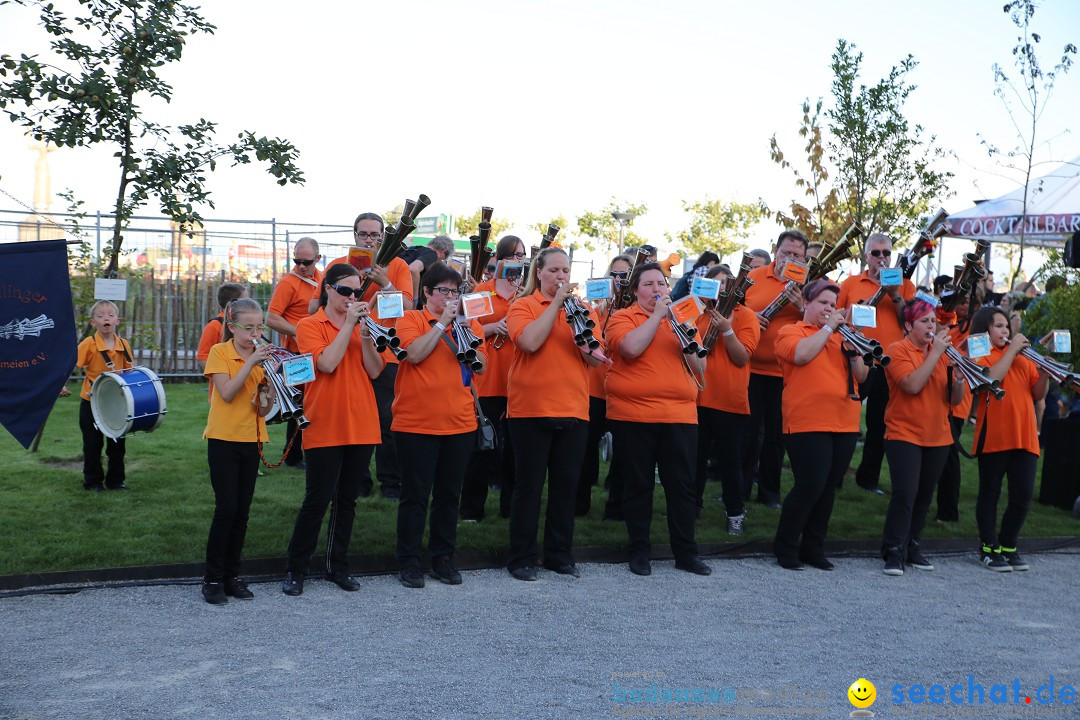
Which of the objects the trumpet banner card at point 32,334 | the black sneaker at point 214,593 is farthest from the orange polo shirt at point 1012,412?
the trumpet banner card at point 32,334

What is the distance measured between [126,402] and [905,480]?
19.9ft

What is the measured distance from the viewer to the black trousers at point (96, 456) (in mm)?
8727

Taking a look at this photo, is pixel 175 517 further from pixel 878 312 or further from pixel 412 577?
pixel 878 312

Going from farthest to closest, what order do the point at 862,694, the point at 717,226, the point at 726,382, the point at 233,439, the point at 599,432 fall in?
the point at 717,226, the point at 599,432, the point at 726,382, the point at 233,439, the point at 862,694

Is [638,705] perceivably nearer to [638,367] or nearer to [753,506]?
[638,367]

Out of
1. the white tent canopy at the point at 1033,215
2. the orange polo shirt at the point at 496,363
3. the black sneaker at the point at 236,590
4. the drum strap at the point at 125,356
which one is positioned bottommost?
the black sneaker at the point at 236,590

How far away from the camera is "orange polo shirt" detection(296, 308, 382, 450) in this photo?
20.7 ft

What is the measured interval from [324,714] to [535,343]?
3.05 meters

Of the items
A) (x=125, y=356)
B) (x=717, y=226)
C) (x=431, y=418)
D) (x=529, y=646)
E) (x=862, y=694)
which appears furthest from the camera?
(x=717, y=226)

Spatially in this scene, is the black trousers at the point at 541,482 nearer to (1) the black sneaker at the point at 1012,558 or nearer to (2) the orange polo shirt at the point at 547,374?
(2) the orange polo shirt at the point at 547,374

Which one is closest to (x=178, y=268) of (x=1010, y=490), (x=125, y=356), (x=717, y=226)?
(x=125, y=356)

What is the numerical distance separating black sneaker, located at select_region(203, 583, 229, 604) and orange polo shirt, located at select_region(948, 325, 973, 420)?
534 cm

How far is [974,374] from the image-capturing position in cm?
762

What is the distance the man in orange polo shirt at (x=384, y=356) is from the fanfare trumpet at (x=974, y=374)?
4.08 metres
